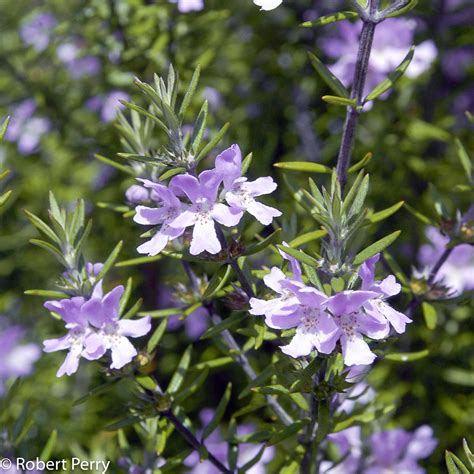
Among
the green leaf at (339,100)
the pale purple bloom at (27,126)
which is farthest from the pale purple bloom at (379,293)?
the pale purple bloom at (27,126)

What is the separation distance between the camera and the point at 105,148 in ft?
7.38

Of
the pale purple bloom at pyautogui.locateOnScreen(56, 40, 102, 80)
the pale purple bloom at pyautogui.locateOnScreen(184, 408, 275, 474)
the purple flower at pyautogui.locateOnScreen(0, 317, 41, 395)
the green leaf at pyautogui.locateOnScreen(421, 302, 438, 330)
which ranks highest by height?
the pale purple bloom at pyautogui.locateOnScreen(56, 40, 102, 80)

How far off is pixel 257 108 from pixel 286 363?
65.3 inches

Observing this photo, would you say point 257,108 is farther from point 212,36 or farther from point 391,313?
point 391,313

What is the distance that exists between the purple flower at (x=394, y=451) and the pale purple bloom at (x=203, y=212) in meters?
0.91

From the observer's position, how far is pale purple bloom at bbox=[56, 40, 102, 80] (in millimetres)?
2639

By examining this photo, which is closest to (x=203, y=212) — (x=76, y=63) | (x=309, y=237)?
(x=309, y=237)

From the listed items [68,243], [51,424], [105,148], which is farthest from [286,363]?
[51,424]

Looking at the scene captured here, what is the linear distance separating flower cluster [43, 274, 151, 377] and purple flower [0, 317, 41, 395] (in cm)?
150

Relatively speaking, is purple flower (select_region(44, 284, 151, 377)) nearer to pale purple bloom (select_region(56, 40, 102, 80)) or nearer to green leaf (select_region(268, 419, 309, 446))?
Result: green leaf (select_region(268, 419, 309, 446))

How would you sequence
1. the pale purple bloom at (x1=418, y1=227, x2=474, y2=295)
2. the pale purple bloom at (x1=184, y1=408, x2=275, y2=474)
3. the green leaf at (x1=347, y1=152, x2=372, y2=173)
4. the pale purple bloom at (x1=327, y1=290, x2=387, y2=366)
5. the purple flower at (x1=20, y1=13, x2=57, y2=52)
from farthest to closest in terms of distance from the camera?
the purple flower at (x1=20, y1=13, x2=57, y2=52)
the pale purple bloom at (x1=418, y1=227, x2=474, y2=295)
the pale purple bloom at (x1=184, y1=408, x2=275, y2=474)
the green leaf at (x1=347, y1=152, x2=372, y2=173)
the pale purple bloom at (x1=327, y1=290, x2=387, y2=366)

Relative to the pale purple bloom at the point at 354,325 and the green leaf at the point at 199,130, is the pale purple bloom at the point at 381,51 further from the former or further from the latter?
the pale purple bloom at the point at 354,325

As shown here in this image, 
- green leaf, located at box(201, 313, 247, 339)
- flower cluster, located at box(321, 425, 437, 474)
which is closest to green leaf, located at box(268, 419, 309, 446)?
green leaf, located at box(201, 313, 247, 339)

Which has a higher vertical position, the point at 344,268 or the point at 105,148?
the point at 344,268
